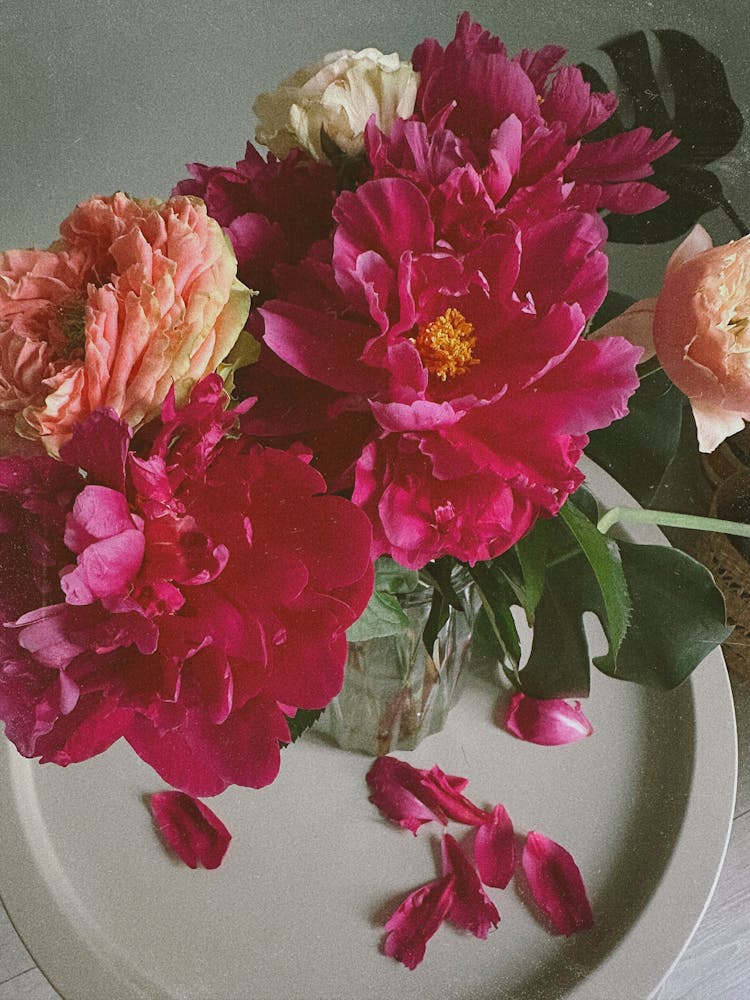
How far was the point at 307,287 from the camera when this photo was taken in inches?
10.2

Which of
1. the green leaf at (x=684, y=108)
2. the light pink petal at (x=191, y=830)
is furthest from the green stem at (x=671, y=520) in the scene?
the light pink petal at (x=191, y=830)

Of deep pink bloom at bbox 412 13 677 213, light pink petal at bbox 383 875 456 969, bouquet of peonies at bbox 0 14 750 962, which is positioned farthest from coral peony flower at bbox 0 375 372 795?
light pink petal at bbox 383 875 456 969

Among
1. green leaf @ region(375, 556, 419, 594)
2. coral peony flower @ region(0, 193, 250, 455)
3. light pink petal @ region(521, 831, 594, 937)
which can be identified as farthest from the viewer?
A: light pink petal @ region(521, 831, 594, 937)

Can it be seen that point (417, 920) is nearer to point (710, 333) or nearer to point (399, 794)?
point (399, 794)

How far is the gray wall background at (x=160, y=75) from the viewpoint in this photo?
376 mm

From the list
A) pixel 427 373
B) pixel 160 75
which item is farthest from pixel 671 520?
pixel 160 75

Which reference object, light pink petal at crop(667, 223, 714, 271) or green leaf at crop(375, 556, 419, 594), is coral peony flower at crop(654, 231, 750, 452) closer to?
light pink petal at crop(667, 223, 714, 271)

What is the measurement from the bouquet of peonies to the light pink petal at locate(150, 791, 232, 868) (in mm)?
221

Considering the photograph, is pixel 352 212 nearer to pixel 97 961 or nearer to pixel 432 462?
pixel 432 462

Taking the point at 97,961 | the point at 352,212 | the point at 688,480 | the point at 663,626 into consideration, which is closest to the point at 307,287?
the point at 352,212

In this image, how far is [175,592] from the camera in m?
0.23

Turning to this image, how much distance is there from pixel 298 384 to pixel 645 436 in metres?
0.15

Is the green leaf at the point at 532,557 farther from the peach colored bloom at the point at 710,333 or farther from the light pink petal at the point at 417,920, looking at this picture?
the light pink petal at the point at 417,920

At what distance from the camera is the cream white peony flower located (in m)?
0.26
